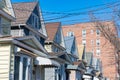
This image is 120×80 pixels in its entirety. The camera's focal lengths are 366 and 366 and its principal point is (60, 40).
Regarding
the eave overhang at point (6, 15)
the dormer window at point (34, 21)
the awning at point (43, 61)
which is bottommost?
the awning at point (43, 61)

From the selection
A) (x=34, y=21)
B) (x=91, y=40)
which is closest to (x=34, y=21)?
(x=34, y=21)

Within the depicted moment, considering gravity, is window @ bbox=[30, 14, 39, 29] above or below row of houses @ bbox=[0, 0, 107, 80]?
above

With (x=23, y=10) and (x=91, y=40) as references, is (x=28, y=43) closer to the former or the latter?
(x=23, y=10)

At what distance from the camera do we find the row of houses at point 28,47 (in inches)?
896

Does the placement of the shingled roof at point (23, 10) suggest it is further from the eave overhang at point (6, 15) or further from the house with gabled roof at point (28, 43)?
the eave overhang at point (6, 15)

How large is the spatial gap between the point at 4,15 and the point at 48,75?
7831 millimetres

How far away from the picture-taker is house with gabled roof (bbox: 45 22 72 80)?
3294cm

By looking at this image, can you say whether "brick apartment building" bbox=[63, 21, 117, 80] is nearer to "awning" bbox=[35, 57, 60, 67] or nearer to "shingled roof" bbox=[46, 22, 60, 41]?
"shingled roof" bbox=[46, 22, 60, 41]

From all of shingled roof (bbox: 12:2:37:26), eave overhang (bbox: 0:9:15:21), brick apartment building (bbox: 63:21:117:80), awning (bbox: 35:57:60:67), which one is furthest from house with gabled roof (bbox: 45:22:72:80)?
brick apartment building (bbox: 63:21:117:80)

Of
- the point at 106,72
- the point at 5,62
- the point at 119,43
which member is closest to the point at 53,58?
the point at 119,43

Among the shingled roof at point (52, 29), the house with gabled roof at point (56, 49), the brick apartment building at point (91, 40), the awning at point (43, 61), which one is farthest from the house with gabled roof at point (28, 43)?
the brick apartment building at point (91, 40)

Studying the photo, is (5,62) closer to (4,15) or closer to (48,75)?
(4,15)

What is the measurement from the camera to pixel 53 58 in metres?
32.0

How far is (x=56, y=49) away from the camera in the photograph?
41.8 metres
